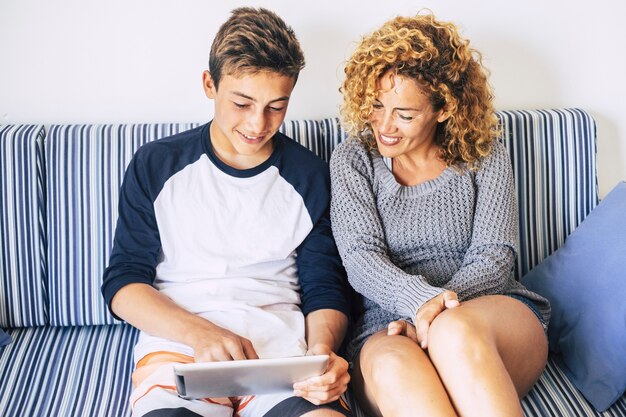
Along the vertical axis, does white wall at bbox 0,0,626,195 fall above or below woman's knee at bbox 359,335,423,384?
above

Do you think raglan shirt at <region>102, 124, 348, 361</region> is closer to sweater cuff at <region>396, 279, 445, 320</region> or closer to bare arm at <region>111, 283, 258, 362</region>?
bare arm at <region>111, 283, 258, 362</region>

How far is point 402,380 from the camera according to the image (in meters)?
1.30

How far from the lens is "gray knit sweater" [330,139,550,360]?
1.56m

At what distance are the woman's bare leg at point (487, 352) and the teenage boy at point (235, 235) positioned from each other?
212 mm

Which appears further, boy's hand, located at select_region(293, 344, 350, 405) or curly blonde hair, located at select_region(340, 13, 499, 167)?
curly blonde hair, located at select_region(340, 13, 499, 167)

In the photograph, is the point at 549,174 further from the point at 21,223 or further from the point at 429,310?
the point at 21,223

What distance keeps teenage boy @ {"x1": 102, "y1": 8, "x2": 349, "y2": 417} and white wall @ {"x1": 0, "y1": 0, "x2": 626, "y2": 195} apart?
1.01 feet

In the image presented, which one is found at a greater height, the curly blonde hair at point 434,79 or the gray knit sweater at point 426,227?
the curly blonde hair at point 434,79

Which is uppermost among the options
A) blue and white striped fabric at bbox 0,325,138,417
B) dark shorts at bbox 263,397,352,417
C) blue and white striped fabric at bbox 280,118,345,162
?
blue and white striped fabric at bbox 280,118,345,162

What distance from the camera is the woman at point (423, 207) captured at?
146cm

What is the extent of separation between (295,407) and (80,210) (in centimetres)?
76

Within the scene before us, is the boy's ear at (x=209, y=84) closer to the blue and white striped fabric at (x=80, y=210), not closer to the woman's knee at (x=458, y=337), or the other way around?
the blue and white striped fabric at (x=80, y=210)

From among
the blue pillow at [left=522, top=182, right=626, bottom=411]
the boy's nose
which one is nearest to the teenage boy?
the boy's nose

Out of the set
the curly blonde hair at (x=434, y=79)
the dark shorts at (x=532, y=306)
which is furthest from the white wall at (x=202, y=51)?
the dark shorts at (x=532, y=306)
